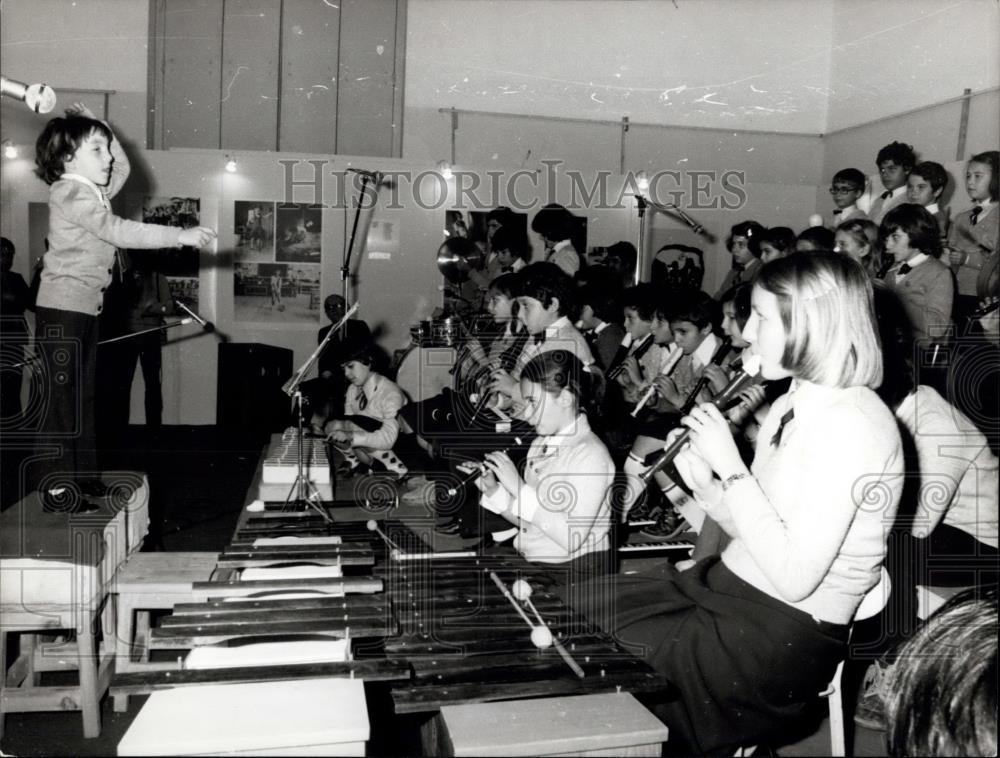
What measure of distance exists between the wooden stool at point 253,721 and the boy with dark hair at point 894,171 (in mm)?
5669

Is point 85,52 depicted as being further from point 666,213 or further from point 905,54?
point 905,54

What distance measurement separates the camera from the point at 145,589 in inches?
113

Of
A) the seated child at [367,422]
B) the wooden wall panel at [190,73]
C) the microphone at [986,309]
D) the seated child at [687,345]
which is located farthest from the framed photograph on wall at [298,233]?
the microphone at [986,309]

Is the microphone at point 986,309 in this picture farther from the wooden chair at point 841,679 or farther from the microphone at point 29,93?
the microphone at point 29,93

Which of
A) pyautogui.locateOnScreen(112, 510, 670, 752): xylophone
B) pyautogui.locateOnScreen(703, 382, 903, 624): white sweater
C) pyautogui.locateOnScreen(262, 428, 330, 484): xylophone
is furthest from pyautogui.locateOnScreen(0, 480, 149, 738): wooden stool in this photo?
pyautogui.locateOnScreen(703, 382, 903, 624): white sweater

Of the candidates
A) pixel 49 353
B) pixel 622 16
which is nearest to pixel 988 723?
pixel 49 353

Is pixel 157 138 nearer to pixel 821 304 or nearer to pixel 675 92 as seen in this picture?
pixel 675 92

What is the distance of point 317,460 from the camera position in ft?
15.0

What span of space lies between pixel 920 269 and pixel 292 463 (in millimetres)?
3372

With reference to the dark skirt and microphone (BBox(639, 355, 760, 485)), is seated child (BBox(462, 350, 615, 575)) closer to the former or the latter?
microphone (BBox(639, 355, 760, 485))

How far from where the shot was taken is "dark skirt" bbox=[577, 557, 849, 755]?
1851 millimetres

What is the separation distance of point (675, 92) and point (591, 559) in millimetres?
6549

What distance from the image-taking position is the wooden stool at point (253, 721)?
5.01 feet

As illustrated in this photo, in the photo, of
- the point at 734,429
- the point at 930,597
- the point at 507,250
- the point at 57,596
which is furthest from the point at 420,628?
the point at 507,250
